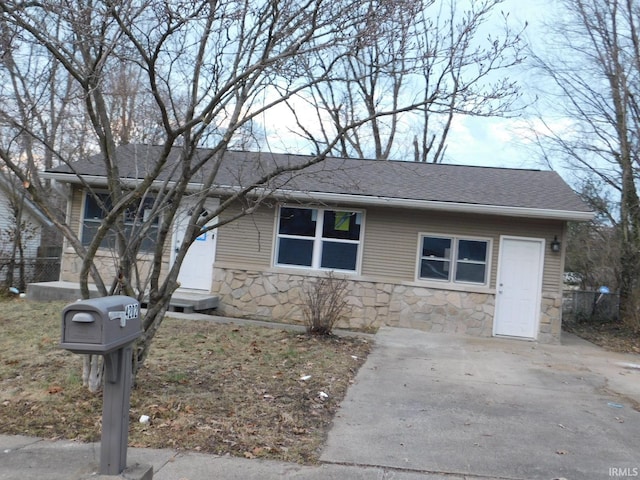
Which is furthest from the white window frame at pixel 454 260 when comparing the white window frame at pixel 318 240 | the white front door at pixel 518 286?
the white window frame at pixel 318 240

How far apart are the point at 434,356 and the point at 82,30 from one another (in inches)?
269

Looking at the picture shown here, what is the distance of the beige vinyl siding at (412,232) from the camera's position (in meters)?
12.2

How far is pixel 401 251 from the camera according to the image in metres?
12.6

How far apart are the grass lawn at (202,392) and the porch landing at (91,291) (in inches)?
96.5

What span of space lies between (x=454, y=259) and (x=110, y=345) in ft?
33.1

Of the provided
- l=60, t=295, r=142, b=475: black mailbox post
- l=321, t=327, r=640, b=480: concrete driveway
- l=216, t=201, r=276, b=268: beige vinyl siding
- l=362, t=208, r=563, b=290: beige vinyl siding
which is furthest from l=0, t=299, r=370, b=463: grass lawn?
l=216, t=201, r=276, b=268: beige vinyl siding

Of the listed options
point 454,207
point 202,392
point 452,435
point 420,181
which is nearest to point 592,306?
point 420,181

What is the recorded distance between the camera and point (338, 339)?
10000 mm

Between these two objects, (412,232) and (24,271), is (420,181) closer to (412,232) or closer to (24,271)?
(412,232)

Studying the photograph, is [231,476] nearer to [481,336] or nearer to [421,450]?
[421,450]

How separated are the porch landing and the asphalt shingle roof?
2.51 m

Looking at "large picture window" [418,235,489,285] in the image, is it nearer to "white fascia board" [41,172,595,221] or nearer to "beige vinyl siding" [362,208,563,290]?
"beige vinyl siding" [362,208,563,290]

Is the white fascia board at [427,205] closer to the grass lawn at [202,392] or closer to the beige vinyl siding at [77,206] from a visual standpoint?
the beige vinyl siding at [77,206]

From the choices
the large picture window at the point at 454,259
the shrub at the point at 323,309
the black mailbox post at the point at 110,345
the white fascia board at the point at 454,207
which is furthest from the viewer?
the large picture window at the point at 454,259
